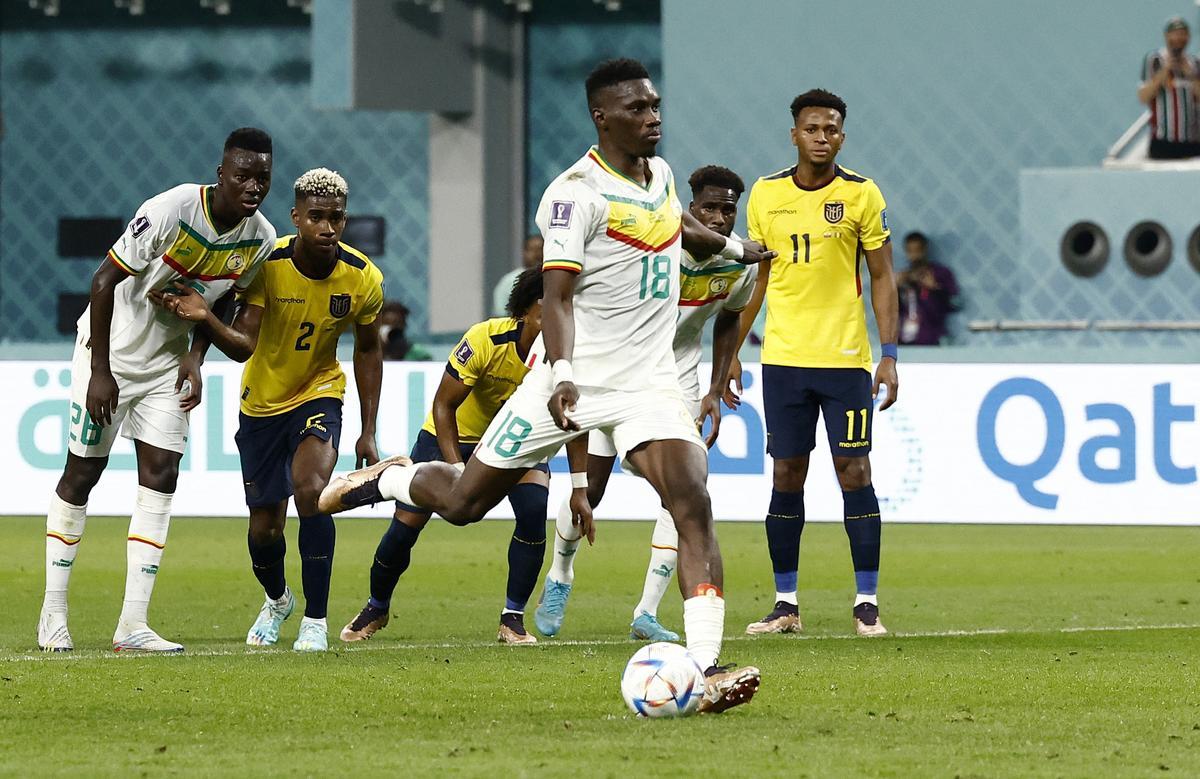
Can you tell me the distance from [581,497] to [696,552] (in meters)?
1.73

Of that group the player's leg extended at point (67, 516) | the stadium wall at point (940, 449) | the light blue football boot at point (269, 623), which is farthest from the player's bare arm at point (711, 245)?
the stadium wall at point (940, 449)

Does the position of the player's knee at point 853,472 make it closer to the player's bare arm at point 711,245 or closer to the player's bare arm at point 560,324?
the player's bare arm at point 711,245

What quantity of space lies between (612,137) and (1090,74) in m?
14.1

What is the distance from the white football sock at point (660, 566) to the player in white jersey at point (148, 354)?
2.04m

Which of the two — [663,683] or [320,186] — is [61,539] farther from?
[663,683]

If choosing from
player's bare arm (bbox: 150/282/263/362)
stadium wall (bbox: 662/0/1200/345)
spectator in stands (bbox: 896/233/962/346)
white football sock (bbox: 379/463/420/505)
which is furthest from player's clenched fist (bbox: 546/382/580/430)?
stadium wall (bbox: 662/0/1200/345)

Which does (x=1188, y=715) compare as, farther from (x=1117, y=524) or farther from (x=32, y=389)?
(x=32, y=389)

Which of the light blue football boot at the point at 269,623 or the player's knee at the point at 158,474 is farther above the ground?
the player's knee at the point at 158,474

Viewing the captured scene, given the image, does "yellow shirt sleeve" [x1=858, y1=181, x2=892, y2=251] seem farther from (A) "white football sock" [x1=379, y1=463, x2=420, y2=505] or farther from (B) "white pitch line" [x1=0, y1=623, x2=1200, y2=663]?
(A) "white football sock" [x1=379, y1=463, x2=420, y2=505]

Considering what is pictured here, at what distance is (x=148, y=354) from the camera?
8.35 metres

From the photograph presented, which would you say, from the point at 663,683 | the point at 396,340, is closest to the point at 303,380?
the point at 663,683

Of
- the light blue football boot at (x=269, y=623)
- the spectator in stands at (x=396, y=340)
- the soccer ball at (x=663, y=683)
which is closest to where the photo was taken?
the soccer ball at (x=663, y=683)

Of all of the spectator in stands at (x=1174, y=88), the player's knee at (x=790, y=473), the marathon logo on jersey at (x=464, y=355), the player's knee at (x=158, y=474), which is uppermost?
the spectator in stands at (x=1174, y=88)

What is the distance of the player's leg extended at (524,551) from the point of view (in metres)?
8.67
